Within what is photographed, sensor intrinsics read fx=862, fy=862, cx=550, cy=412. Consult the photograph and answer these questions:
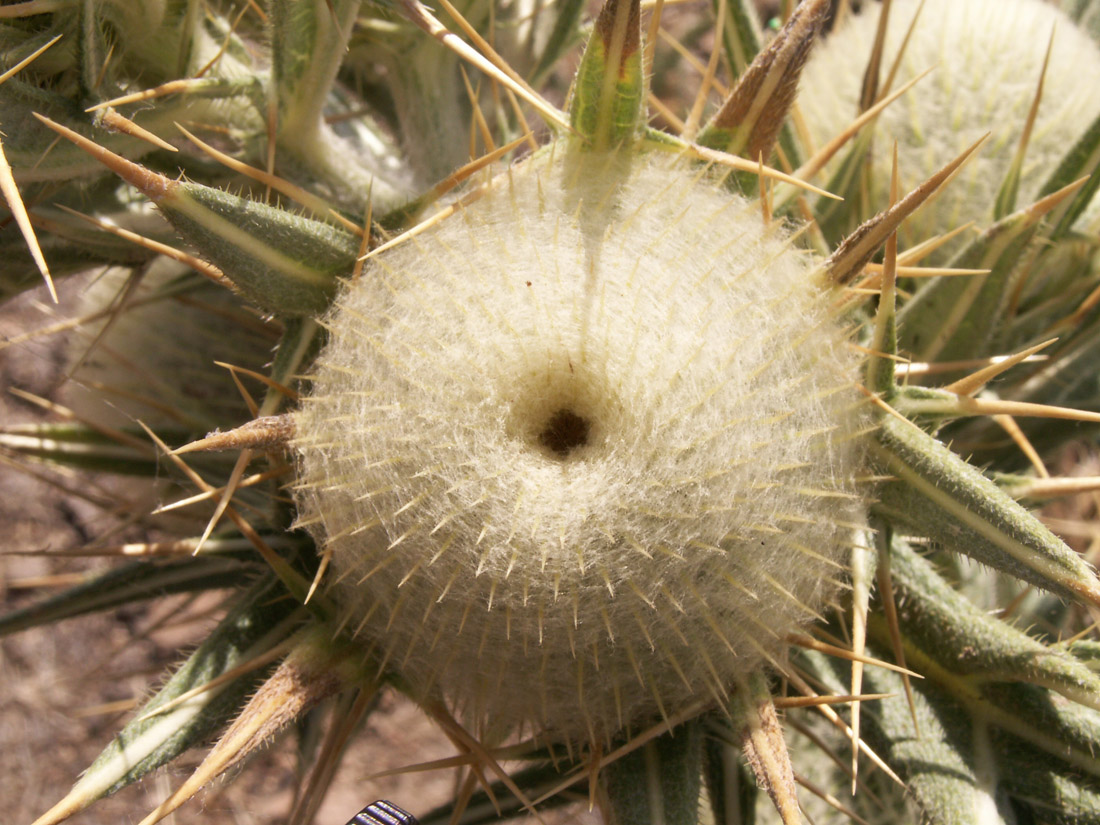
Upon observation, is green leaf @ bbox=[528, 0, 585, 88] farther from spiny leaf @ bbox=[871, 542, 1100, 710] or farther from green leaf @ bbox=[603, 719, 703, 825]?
green leaf @ bbox=[603, 719, 703, 825]

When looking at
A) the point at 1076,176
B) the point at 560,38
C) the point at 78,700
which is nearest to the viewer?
the point at 1076,176

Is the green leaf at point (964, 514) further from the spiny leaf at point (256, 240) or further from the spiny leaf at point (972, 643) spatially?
the spiny leaf at point (256, 240)

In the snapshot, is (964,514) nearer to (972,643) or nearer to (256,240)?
(972,643)

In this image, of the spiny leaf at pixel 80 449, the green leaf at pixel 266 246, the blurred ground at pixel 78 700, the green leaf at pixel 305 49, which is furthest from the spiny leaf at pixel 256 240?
the blurred ground at pixel 78 700

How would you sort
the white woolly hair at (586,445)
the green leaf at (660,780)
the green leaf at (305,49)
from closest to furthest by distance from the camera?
1. the white woolly hair at (586,445)
2. the green leaf at (660,780)
3. the green leaf at (305,49)

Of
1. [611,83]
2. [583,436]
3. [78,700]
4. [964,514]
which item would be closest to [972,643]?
[964,514]
